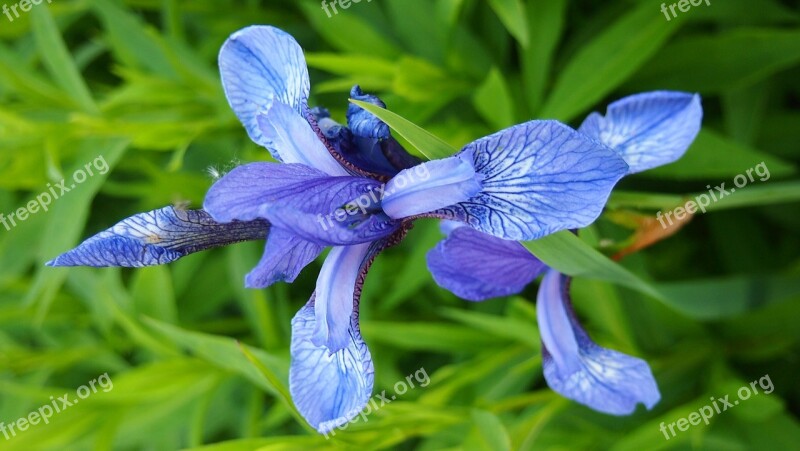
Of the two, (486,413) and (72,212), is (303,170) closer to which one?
(486,413)

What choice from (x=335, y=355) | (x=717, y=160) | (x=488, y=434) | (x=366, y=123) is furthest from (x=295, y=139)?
(x=717, y=160)

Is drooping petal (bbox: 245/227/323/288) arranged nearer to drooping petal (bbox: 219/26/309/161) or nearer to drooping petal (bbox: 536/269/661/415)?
drooping petal (bbox: 219/26/309/161)

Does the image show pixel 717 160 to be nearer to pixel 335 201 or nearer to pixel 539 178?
pixel 539 178

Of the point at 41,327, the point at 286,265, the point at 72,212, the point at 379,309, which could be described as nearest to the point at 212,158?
the point at 72,212

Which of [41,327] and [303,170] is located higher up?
[303,170]

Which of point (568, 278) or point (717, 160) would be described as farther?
point (717, 160)
